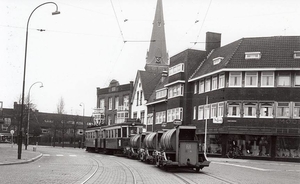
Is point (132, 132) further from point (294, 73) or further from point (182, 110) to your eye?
point (294, 73)

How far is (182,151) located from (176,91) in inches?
1095

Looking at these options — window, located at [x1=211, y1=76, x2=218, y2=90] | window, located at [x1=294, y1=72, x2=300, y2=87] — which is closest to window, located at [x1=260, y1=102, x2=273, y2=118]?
window, located at [x1=294, y1=72, x2=300, y2=87]

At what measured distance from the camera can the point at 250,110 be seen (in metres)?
38.4

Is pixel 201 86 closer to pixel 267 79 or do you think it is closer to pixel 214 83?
pixel 214 83

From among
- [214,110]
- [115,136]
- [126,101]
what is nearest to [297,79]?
[214,110]

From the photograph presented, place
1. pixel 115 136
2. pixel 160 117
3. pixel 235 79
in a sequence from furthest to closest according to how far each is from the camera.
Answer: pixel 160 117
pixel 115 136
pixel 235 79

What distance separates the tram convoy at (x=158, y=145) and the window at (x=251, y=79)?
10.4m

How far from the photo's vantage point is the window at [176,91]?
155 ft

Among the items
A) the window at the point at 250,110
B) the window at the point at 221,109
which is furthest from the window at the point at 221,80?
the window at the point at 250,110

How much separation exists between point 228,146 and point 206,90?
21.6ft

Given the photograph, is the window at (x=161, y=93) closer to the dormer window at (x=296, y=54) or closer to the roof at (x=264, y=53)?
the roof at (x=264, y=53)

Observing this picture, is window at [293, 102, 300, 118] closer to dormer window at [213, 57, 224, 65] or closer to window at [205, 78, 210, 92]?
dormer window at [213, 57, 224, 65]

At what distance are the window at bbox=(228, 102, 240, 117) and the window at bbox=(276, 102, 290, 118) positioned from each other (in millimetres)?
3469

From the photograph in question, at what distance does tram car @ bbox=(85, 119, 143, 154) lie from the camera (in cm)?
3803
